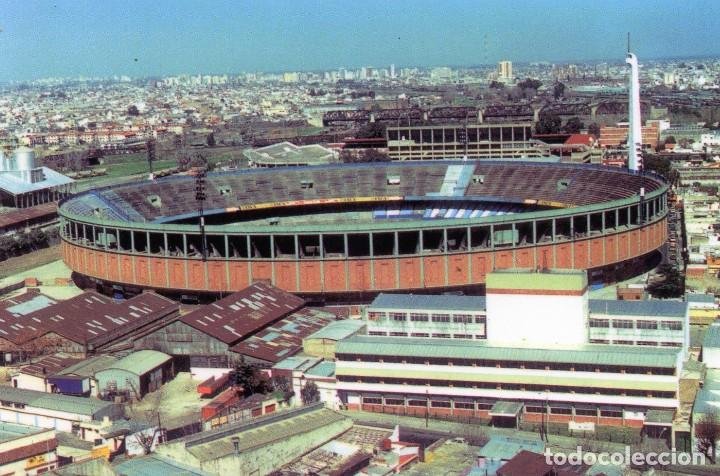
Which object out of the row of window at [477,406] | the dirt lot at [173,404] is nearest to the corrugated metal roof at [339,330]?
the row of window at [477,406]

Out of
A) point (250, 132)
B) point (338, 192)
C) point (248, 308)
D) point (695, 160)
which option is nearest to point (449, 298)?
point (248, 308)

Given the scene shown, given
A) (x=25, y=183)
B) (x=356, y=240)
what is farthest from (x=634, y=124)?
(x=25, y=183)

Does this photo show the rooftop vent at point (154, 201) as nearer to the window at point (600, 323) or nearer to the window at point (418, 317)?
the window at point (418, 317)

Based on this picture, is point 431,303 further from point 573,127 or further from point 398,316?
point 573,127

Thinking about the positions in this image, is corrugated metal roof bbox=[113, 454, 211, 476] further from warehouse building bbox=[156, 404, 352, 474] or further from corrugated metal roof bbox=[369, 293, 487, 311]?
corrugated metal roof bbox=[369, 293, 487, 311]

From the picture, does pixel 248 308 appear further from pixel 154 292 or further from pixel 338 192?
pixel 338 192
